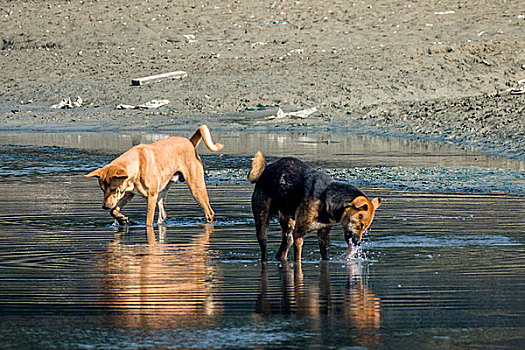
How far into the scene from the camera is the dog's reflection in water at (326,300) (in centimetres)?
701

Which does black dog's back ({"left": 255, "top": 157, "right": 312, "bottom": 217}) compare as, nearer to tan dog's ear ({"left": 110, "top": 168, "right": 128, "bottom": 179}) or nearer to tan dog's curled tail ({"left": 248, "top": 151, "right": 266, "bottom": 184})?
tan dog's curled tail ({"left": 248, "top": 151, "right": 266, "bottom": 184})

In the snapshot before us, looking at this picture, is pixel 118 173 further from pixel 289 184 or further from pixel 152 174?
pixel 289 184

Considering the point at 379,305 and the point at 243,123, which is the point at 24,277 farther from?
the point at 243,123

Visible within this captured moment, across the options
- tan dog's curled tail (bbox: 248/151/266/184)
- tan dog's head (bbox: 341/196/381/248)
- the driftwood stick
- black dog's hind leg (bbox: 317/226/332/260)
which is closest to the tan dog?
tan dog's curled tail (bbox: 248/151/266/184)

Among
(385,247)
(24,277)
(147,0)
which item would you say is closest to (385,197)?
(385,247)

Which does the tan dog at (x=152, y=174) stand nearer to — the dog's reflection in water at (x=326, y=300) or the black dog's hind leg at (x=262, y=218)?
the black dog's hind leg at (x=262, y=218)

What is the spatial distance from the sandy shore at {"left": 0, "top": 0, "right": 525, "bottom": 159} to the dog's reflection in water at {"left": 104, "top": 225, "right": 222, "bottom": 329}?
44.7 ft

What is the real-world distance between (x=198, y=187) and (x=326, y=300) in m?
5.71

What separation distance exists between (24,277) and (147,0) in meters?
35.6

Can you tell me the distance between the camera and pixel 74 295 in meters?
8.01

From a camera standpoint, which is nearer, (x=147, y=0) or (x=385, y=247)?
(x=385, y=247)

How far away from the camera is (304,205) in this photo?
9.20 m

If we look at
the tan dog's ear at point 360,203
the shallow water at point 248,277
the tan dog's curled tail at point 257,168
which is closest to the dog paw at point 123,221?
the shallow water at point 248,277

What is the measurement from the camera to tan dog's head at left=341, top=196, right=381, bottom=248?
29.5ft
